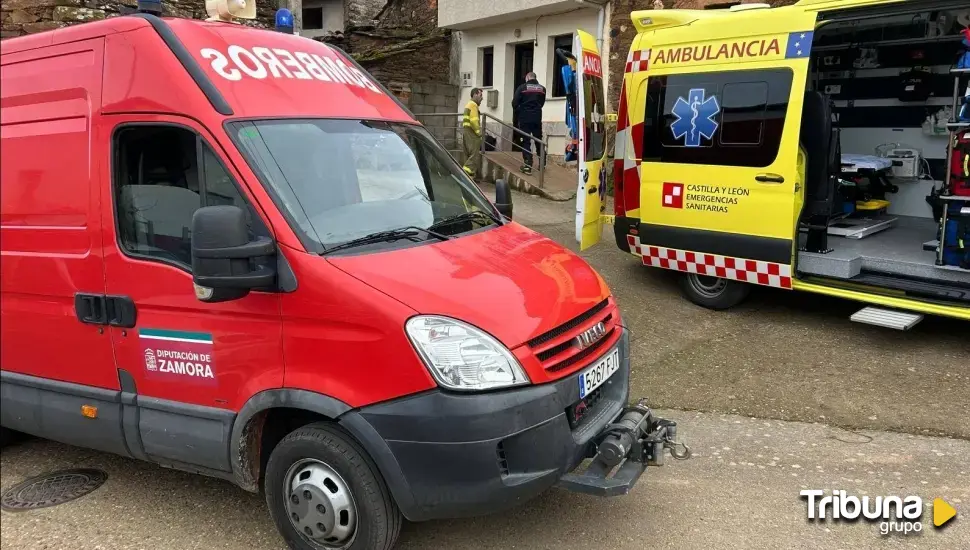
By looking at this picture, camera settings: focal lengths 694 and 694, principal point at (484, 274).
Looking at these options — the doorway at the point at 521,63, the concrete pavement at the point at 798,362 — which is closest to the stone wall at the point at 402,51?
the doorway at the point at 521,63

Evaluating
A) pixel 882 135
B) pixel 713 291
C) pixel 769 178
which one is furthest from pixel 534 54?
pixel 769 178

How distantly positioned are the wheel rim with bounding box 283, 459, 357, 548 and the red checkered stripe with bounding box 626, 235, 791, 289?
4.51m

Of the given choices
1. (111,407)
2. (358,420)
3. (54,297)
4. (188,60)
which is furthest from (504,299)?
(54,297)

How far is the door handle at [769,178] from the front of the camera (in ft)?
19.3

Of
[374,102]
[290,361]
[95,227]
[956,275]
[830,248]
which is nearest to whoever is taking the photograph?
[290,361]

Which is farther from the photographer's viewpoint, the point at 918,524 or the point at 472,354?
the point at 918,524

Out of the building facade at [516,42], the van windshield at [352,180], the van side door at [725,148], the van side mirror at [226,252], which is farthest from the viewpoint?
the building facade at [516,42]

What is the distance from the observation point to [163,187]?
3.23 m

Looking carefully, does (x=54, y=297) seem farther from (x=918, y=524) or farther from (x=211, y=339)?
(x=918, y=524)

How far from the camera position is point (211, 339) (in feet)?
10.0

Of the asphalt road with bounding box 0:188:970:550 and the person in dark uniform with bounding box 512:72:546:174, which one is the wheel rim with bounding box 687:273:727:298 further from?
the person in dark uniform with bounding box 512:72:546:174

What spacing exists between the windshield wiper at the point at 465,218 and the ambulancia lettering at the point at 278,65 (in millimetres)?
938

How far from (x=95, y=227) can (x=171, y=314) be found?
63cm

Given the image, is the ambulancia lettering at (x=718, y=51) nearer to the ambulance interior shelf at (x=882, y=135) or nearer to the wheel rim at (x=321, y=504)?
the ambulance interior shelf at (x=882, y=135)
